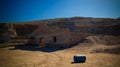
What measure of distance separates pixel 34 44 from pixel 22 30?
43586mm

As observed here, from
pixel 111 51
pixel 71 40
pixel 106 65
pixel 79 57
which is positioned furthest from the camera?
pixel 71 40

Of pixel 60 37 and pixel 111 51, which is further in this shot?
pixel 60 37

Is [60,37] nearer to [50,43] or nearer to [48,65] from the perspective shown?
[50,43]

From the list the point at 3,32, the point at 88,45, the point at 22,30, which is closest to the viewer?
the point at 88,45

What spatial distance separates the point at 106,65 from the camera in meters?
11.8

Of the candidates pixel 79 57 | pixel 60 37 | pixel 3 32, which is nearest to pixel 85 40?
pixel 60 37

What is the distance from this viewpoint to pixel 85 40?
78.4ft

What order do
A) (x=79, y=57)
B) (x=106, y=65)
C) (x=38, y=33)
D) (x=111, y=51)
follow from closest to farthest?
1. (x=106, y=65)
2. (x=79, y=57)
3. (x=111, y=51)
4. (x=38, y=33)

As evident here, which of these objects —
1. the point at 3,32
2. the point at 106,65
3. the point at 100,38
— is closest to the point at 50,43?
the point at 100,38

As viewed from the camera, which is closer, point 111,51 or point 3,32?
point 111,51

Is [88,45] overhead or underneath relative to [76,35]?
underneath

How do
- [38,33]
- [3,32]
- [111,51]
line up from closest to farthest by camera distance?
[111,51] < [38,33] < [3,32]

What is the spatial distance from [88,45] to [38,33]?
1216 centimetres

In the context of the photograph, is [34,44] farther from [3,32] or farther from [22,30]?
[22,30]
